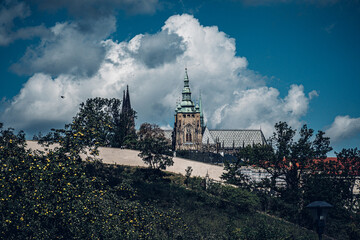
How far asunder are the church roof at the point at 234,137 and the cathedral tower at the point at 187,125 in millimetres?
8962

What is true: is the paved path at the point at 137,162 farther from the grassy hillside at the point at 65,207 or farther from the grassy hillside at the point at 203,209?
the grassy hillside at the point at 65,207

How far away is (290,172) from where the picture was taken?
183 ft

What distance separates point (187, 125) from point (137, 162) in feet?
187

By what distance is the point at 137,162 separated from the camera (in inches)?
2625

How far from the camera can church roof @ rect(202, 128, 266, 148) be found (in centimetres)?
13138

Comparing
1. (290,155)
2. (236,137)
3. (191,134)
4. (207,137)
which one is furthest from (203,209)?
(236,137)

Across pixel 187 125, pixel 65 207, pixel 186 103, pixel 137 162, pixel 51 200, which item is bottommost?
pixel 65 207

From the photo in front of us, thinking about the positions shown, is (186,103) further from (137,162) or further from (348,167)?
(348,167)

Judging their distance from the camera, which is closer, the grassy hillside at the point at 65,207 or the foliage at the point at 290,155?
the grassy hillside at the point at 65,207

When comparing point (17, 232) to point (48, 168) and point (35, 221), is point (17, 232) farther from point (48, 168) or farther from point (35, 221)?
point (48, 168)

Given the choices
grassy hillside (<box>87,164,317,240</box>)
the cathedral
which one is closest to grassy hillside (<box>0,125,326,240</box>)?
grassy hillside (<box>87,164,317,240</box>)

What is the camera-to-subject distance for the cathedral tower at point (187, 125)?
398 feet

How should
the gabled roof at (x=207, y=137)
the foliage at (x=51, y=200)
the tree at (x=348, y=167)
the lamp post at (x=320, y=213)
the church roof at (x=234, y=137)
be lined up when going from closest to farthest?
the lamp post at (x=320, y=213) < the foliage at (x=51, y=200) < the tree at (x=348, y=167) < the gabled roof at (x=207, y=137) < the church roof at (x=234, y=137)

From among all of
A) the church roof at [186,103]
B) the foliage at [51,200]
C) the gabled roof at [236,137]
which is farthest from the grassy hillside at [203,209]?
the gabled roof at [236,137]
